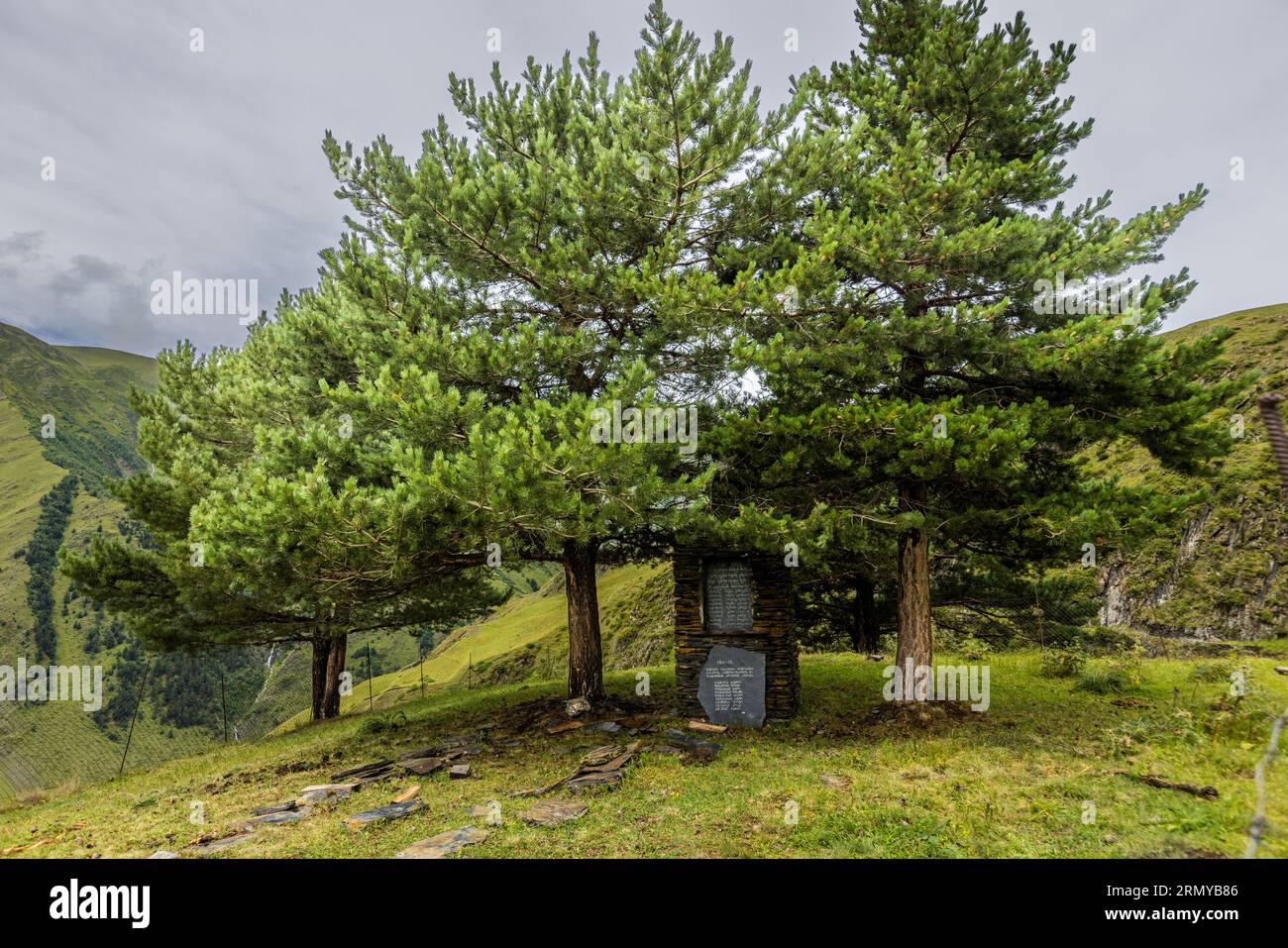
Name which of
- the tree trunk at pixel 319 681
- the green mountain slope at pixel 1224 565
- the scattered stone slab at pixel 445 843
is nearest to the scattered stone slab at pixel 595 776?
the scattered stone slab at pixel 445 843

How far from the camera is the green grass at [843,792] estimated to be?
616 cm

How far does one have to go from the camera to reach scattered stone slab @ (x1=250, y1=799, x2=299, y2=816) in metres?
8.70

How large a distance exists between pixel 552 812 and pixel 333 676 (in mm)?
16192

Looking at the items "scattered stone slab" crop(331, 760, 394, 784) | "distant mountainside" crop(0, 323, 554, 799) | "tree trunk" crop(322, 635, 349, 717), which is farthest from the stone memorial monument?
"distant mountainside" crop(0, 323, 554, 799)

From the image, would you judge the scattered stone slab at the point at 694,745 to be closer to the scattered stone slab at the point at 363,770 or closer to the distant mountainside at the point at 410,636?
the scattered stone slab at the point at 363,770

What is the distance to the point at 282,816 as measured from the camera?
8359 mm

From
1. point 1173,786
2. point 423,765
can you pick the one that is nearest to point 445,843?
point 423,765

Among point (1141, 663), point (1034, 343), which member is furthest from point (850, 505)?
point (1141, 663)

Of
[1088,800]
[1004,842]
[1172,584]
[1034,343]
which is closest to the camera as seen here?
[1004,842]

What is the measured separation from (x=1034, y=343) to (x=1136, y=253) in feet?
8.22

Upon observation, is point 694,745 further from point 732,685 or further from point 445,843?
point 445,843

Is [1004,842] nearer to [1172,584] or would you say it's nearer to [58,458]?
[1172,584]

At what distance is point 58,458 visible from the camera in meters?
187

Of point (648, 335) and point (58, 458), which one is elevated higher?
point (58, 458)
